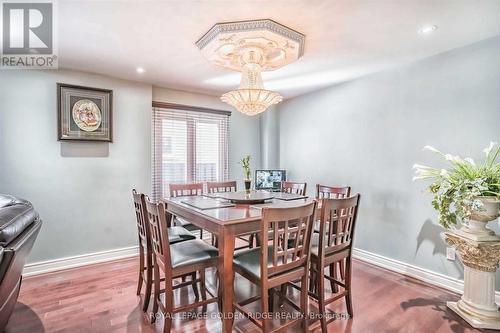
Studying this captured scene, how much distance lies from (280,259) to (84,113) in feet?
9.48

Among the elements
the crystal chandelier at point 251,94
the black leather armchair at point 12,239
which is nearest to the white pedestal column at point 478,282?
the crystal chandelier at point 251,94

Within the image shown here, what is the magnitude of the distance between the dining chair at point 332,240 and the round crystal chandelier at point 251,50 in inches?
44.7

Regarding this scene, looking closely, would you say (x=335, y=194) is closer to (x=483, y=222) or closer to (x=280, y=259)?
(x=483, y=222)

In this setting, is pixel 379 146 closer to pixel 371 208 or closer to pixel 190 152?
pixel 371 208

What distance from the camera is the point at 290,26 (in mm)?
2021

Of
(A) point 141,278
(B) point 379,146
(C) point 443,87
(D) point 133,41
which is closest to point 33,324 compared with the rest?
(A) point 141,278

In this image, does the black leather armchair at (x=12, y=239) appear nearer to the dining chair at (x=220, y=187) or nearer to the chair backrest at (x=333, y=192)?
the dining chair at (x=220, y=187)

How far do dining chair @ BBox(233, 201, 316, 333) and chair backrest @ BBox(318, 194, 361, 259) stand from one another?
5.5 inches

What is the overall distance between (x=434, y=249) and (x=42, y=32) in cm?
419

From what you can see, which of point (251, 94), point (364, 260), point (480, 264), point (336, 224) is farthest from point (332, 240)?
point (364, 260)

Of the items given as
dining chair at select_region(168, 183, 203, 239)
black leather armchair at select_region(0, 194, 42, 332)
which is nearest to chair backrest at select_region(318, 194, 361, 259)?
dining chair at select_region(168, 183, 203, 239)

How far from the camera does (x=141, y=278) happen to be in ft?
7.79

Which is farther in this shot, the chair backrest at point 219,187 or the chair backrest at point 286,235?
the chair backrest at point 219,187

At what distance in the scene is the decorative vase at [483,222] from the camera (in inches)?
76.5
